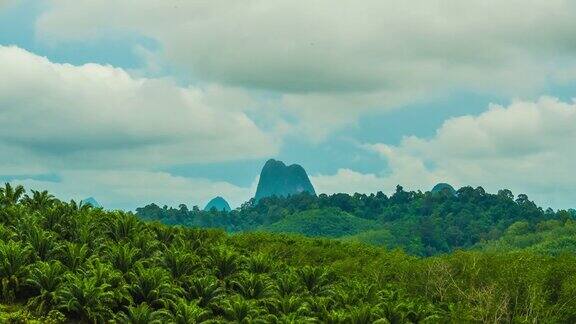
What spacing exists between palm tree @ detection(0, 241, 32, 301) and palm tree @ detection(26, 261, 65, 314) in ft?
2.38

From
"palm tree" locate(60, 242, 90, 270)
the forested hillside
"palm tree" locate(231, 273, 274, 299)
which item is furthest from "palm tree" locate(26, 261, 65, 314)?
"palm tree" locate(231, 273, 274, 299)

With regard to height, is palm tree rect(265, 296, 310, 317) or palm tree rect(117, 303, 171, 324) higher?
palm tree rect(265, 296, 310, 317)

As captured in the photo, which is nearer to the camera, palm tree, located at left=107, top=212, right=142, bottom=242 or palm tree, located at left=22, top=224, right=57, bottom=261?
palm tree, located at left=22, top=224, right=57, bottom=261

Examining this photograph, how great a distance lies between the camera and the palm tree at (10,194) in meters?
64.0

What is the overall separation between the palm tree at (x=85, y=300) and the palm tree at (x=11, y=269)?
9.48 ft

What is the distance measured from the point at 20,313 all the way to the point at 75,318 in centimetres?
302

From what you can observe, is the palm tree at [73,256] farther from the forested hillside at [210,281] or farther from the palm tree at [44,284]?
the palm tree at [44,284]

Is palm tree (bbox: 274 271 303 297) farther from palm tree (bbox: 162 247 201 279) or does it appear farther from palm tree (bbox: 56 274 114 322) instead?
palm tree (bbox: 56 274 114 322)

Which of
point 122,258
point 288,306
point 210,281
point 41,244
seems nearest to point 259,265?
point 210,281

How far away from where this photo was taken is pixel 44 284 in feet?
141

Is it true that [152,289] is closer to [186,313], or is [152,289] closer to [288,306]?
[186,313]

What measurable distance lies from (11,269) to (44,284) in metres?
2.36

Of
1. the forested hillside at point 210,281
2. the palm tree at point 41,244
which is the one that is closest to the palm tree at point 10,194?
the forested hillside at point 210,281

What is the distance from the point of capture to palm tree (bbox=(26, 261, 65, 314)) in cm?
4206
